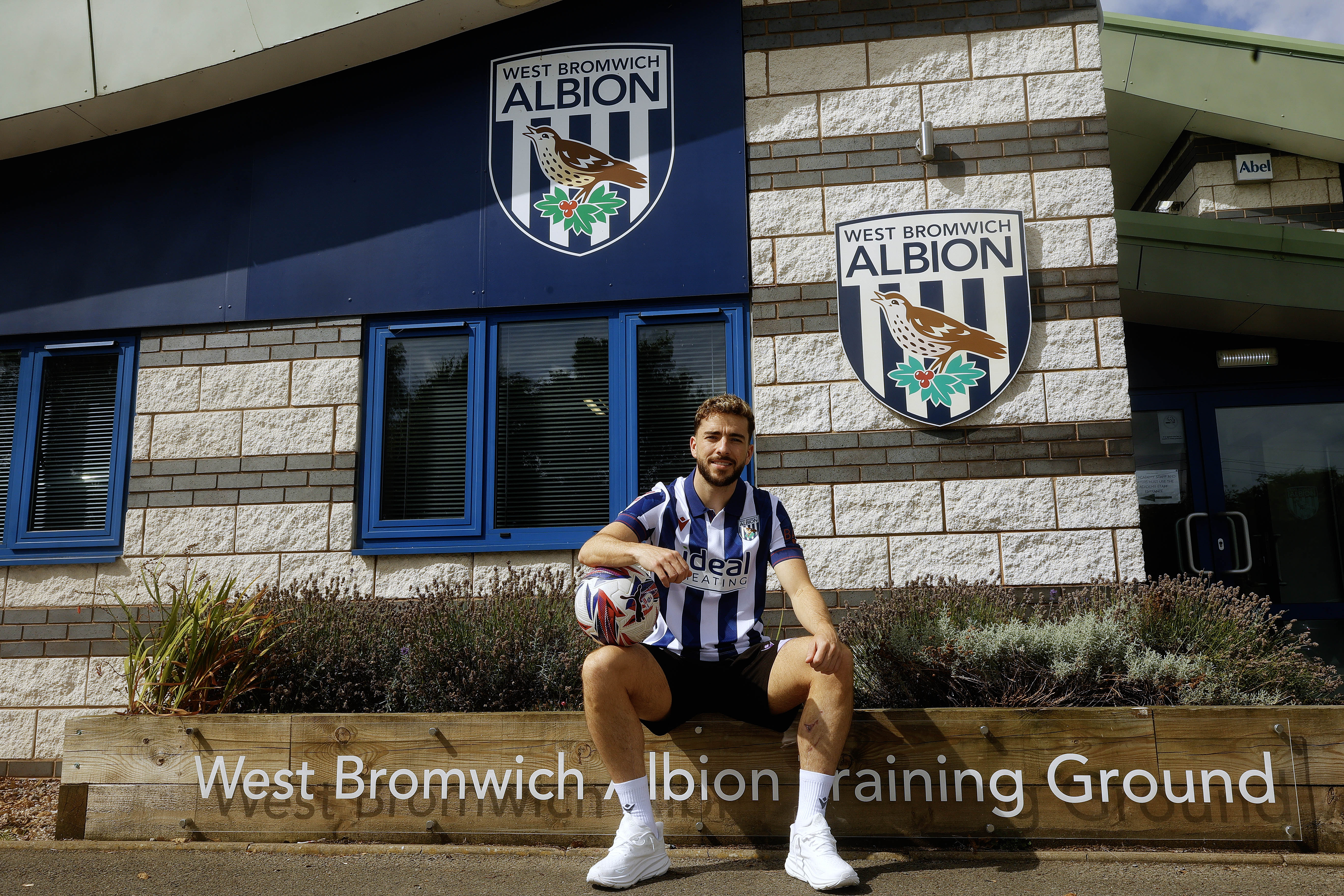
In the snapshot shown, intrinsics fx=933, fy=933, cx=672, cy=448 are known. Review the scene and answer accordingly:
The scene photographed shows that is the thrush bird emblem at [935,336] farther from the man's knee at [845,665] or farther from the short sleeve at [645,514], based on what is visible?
the man's knee at [845,665]

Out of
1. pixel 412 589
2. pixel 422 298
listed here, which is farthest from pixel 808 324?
pixel 412 589

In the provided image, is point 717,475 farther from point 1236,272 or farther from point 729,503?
point 1236,272

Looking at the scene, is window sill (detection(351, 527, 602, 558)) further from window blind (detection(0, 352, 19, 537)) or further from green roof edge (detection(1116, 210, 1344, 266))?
green roof edge (detection(1116, 210, 1344, 266))

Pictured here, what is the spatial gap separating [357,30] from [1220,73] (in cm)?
682

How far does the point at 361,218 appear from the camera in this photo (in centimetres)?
604

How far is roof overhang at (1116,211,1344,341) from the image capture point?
22.7ft

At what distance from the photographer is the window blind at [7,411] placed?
20.4ft

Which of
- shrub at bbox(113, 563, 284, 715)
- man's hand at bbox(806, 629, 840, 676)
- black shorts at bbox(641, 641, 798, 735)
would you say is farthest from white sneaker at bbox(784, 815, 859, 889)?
shrub at bbox(113, 563, 284, 715)

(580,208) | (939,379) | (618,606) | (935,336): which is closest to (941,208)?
(935,336)

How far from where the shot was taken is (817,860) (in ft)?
10.3

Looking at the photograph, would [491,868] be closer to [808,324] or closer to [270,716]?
[270,716]

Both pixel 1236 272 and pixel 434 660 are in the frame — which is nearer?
pixel 434 660

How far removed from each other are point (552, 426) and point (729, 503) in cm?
230

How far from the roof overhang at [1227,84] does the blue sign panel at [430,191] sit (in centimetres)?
387
